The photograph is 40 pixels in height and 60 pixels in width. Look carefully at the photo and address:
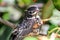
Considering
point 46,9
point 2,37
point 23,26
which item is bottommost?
point 2,37

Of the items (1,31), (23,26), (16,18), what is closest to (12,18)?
(16,18)

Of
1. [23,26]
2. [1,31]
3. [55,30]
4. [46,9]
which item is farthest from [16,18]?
[55,30]

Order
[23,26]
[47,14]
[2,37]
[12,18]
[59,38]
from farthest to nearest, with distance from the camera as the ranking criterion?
[12,18], [2,37], [23,26], [47,14], [59,38]

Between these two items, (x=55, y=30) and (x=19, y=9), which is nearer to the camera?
(x=55, y=30)

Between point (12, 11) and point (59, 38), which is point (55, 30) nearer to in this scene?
point (59, 38)

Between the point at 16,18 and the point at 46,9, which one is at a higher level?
the point at 46,9

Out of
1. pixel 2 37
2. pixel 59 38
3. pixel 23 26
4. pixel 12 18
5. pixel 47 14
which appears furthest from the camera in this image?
pixel 12 18

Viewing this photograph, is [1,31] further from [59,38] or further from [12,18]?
[59,38]

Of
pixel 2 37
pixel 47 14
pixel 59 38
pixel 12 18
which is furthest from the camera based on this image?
pixel 12 18

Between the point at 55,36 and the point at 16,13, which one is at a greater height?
the point at 55,36
